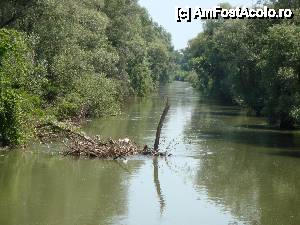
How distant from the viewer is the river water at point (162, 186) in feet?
53.6

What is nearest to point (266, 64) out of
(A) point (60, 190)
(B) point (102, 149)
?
(B) point (102, 149)

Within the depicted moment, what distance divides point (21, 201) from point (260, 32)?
107 ft

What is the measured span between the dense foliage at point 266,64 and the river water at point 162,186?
13.9ft

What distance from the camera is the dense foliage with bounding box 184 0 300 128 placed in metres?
33.8

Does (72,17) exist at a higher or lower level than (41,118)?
higher

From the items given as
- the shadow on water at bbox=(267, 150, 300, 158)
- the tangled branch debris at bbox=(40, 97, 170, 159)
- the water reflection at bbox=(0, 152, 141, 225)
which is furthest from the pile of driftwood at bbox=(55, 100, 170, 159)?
the shadow on water at bbox=(267, 150, 300, 158)

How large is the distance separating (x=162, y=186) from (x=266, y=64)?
62.0ft

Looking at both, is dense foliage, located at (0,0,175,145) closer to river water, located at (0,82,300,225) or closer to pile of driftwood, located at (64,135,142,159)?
river water, located at (0,82,300,225)

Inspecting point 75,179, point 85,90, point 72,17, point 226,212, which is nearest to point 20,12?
point 72,17

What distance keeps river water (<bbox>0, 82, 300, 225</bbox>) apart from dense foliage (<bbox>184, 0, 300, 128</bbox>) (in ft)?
13.9

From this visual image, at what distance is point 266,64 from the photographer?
37.1 meters

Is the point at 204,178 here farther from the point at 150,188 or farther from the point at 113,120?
the point at 113,120

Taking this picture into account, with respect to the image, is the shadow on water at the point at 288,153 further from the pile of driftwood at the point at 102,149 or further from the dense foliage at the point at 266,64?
the pile of driftwood at the point at 102,149

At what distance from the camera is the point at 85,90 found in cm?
4000
